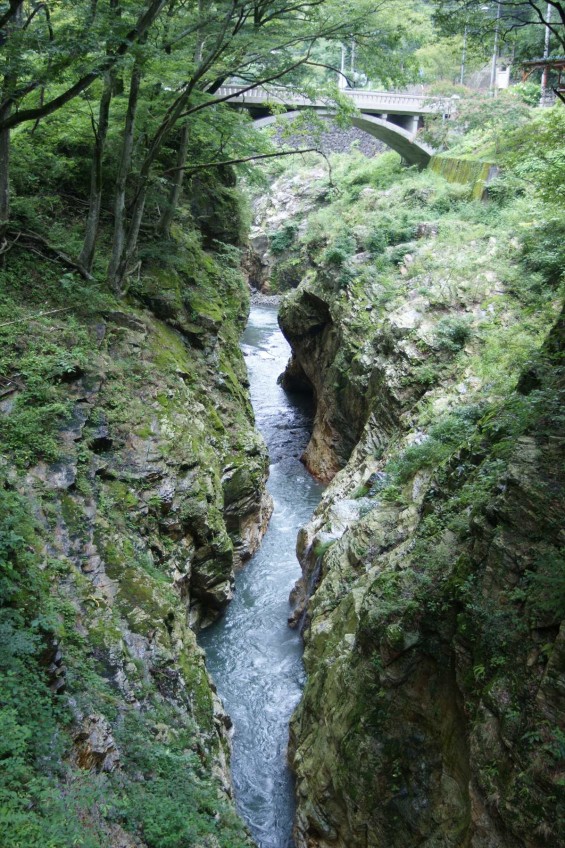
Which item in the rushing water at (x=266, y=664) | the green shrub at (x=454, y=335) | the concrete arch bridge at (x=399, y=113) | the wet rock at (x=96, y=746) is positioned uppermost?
the concrete arch bridge at (x=399, y=113)

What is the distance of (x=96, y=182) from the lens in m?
11.8

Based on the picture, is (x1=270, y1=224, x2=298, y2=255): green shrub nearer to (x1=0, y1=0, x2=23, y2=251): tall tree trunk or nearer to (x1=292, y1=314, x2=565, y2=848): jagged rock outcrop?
(x1=0, y1=0, x2=23, y2=251): tall tree trunk

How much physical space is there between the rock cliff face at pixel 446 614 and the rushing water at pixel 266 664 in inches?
26.6

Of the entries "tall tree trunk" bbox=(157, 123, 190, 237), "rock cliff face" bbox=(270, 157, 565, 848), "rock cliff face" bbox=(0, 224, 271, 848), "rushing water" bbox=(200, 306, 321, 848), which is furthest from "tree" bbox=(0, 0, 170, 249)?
"rushing water" bbox=(200, 306, 321, 848)

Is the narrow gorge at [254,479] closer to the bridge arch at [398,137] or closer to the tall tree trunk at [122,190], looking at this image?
the tall tree trunk at [122,190]

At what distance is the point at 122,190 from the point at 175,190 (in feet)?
9.69

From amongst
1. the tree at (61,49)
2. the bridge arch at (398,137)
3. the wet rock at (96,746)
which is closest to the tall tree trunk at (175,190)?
the tree at (61,49)

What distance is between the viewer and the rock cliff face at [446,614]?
5492 mm

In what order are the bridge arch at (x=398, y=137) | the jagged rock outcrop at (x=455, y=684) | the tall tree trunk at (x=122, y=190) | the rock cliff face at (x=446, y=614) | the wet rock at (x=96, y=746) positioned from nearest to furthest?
the jagged rock outcrop at (x=455, y=684)
the rock cliff face at (x=446, y=614)
the wet rock at (x=96, y=746)
the tall tree trunk at (x=122, y=190)
the bridge arch at (x=398, y=137)

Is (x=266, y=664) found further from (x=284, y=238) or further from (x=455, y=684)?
(x=284, y=238)

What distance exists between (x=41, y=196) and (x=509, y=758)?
14403mm

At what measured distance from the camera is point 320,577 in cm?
1221

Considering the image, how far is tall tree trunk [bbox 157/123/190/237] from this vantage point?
14.4 meters

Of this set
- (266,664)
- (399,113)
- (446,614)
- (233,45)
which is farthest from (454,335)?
(399,113)
